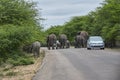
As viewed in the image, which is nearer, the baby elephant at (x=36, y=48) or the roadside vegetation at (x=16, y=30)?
the roadside vegetation at (x=16, y=30)

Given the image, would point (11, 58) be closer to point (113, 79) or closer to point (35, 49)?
point (35, 49)

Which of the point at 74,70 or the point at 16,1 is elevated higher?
the point at 16,1

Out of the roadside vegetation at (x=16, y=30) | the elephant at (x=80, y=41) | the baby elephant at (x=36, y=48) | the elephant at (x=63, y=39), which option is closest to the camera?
the roadside vegetation at (x=16, y=30)

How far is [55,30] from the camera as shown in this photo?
477 ft

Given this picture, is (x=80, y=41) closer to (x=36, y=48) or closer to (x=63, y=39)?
(x=63, y=39)

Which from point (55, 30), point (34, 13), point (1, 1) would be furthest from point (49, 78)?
point (55, 30)

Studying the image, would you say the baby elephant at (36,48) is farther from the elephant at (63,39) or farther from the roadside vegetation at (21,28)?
the elephant at (63,39)

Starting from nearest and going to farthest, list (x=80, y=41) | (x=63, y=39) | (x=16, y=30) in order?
(x=16, y=30), (x=63, y=39), (x=80, y=41)

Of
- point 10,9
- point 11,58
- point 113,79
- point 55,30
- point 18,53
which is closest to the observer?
point 113,79

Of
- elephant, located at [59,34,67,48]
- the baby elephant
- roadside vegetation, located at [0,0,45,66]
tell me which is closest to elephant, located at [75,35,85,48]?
elephant, located at [59,34,67,48]

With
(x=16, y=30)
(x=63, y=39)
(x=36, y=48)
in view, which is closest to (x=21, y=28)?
(x=16, y=30)

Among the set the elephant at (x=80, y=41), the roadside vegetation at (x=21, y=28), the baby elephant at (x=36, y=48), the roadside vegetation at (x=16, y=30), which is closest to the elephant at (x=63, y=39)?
the elephant at (x=80, y=41)

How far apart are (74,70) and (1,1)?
50.9 feet

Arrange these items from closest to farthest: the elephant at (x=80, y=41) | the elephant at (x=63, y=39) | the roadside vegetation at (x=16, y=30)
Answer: the roadside vegetation at (x=16, y=30) < the elephant at (x=80, y=41) < the elephant at (x=63, y=39)
